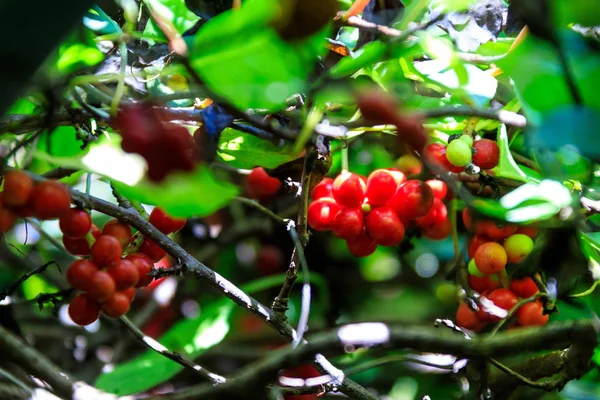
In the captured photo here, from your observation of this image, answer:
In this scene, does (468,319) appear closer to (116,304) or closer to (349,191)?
(349,191)

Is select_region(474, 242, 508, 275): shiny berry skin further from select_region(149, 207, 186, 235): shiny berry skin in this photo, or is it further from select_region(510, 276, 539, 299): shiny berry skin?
select_region(149, 207, 186, 235): shiny berry skin

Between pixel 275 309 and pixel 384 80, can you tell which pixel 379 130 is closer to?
pixel 384 80

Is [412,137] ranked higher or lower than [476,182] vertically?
higher

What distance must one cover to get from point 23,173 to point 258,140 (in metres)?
0.24

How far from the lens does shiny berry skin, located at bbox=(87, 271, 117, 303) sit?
20.8 inches

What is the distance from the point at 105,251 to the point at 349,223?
0.23 meters

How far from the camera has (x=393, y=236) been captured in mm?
649

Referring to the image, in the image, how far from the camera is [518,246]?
26.0 inches

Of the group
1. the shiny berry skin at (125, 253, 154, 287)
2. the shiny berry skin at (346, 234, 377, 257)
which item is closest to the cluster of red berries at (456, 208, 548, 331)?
the shiny berry skin at (346, 234, 377, 257)

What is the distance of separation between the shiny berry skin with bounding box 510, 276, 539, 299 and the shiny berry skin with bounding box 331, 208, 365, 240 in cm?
17

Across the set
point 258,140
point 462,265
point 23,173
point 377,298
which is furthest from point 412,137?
point 377,298

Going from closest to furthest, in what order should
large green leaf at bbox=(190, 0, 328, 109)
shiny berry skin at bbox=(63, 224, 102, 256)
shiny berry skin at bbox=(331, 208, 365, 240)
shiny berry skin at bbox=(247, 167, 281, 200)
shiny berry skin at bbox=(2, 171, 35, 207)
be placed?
large green leaf at bbox=(190, 0, 328, 109), shiny berry skin at bbox=(2, 171, 35, 207), shiny berry skin at bbox=(63, 224, 102, 256), shiny berry skin at bbox=(331, 208, 365, 240), shiny berry skin at bbox=(247, 167, 281, 200)

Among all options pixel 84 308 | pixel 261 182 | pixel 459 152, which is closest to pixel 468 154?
pixel 459 152

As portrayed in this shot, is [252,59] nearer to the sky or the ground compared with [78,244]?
nearer to the sky
